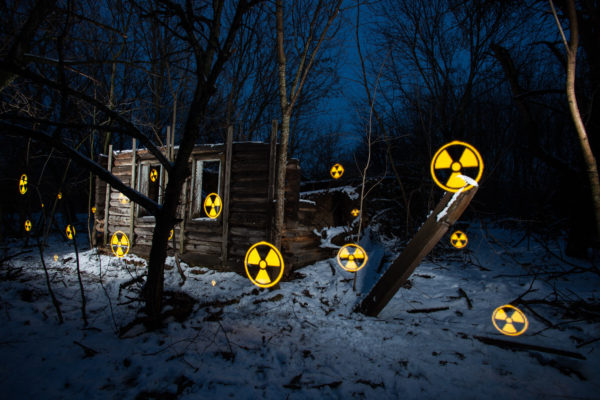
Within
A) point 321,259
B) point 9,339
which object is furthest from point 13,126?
point 321,259

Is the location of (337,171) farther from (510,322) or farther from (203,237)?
(510,322)

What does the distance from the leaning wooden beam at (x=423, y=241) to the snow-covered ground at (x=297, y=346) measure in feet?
2.15

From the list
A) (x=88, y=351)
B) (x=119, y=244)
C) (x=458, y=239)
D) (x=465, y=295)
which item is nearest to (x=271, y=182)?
(x=88, y=351)

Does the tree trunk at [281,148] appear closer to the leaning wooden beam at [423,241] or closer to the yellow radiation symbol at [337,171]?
the leaning wooden beam at [423,241]

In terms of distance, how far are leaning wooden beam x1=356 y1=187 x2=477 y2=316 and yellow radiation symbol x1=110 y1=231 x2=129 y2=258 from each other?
8.85m

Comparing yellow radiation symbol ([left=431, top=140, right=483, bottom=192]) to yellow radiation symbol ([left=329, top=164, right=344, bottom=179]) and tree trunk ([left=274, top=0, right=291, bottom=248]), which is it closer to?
tree trunk ([left=274, top=0, right=291, bottom=248])

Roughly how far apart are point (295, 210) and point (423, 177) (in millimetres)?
4868

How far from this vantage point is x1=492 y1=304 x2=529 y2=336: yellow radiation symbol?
4.28m

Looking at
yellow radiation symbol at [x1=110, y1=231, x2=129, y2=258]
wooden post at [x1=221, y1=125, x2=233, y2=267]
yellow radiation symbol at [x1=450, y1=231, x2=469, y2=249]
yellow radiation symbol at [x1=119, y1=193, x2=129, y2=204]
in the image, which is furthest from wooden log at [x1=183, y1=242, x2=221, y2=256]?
yellow radiation symbol at [x1=450, y1=231, x2=469, y2=249]

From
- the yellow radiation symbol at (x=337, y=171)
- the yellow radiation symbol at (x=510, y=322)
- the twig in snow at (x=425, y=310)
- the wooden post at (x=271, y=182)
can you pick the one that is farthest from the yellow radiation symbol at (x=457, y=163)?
the yellow radiation symbol at (x=337, y=171)

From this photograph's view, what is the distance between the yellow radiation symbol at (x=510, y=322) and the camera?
428 centimetres

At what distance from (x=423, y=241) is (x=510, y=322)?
7.33 ft

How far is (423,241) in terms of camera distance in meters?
3.94

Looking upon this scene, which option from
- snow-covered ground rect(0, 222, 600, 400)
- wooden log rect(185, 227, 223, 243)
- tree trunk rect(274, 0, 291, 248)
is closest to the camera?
snow-covered ground rect(0, 222, 600, 400)
